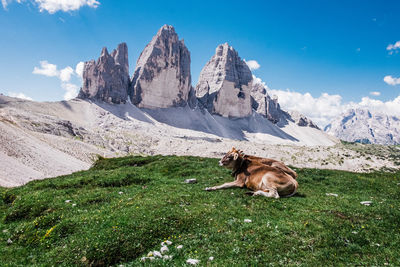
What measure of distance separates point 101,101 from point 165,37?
6523 centimetres

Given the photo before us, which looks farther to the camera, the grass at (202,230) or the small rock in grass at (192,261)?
A: the grass at (202,230)

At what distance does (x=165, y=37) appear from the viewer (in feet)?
546

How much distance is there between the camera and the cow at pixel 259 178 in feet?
43.1

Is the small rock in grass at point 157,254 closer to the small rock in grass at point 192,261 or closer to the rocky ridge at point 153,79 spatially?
the small rock in grass at point 192,261

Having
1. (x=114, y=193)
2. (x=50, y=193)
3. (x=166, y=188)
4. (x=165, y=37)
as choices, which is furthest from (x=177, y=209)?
(x=165, y=37)

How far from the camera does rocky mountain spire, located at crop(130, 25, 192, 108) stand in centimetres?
15525

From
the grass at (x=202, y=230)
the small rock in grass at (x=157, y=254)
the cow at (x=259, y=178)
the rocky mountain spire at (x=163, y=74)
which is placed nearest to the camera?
the grass at (x=202, y=230)

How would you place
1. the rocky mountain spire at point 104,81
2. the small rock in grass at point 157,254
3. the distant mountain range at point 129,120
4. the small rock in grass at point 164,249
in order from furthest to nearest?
the rocky mountain spire at point 104,81 → the distant mountain range at point 129,120 → the small rock in grass at point 164,249 → the small rock in grass at point 157,254

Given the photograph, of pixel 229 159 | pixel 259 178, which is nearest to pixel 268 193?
pixel 259 178

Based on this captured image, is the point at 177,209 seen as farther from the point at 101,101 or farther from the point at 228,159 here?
the point at 101,101

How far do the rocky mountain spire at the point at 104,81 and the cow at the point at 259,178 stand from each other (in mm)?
140939

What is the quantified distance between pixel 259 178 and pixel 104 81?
145 m

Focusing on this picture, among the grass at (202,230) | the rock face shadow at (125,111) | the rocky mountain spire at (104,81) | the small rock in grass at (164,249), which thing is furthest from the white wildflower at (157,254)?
the rocky mountain spire at (104,81)

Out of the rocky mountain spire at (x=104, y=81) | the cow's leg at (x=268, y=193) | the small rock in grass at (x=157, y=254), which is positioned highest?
the rocky mountain spire at (x=104, y=81)
